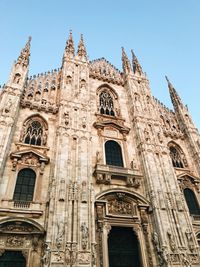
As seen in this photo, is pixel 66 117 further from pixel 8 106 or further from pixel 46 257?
pixel 46 257

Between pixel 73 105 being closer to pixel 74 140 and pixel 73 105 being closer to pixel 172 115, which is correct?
pixel 74 140

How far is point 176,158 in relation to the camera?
1916 centimetres

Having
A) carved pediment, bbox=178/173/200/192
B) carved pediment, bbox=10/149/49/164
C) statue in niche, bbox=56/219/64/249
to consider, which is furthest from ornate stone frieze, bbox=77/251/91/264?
carved pediment, bbox=178/173/200/192

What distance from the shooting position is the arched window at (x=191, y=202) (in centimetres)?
1607

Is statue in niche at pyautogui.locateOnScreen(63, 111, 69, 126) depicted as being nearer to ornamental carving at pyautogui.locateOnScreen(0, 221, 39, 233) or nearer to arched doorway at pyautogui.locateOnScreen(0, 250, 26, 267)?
ornamental carving at pyautogui.locateOnScreen(0, 221, 39, 233)

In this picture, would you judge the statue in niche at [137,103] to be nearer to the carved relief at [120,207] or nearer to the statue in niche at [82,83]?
the statue in niche at [82,83]

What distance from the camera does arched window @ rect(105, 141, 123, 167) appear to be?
1647 centimetres

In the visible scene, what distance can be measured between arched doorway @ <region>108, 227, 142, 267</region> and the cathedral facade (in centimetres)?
5

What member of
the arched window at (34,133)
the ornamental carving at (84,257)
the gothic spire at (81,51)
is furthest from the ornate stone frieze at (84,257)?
the gothic spire at (81,51)

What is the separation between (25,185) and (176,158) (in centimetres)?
1291

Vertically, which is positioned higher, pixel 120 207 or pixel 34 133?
pixel 34 133

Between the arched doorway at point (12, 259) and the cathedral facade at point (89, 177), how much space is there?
0.05m

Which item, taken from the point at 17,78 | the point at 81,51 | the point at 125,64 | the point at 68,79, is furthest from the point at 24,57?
the point at 125,64

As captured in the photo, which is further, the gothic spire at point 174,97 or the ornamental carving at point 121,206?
the gothic spire at point 174,97
